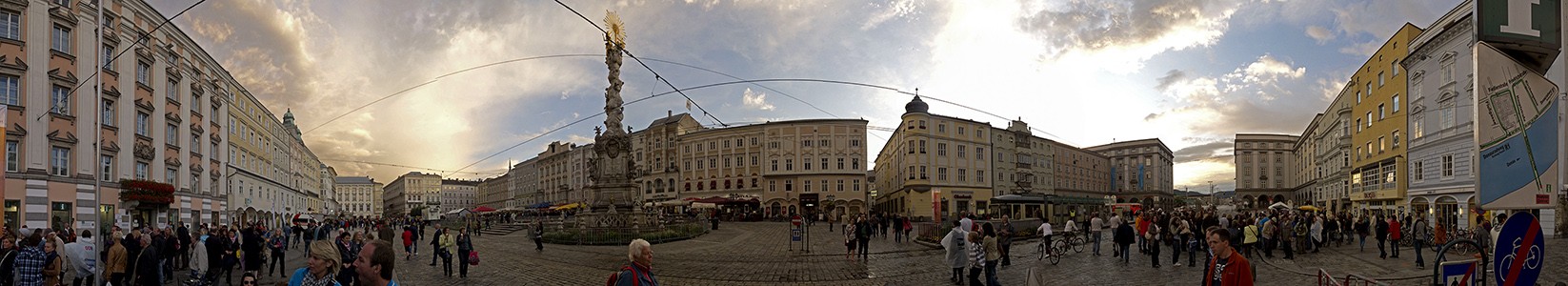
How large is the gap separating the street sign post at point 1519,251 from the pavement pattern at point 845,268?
9.71m

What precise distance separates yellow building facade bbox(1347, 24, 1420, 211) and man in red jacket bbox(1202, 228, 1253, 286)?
4175 centimetres

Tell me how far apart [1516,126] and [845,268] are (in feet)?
50.4

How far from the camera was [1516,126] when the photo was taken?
3.97 meters

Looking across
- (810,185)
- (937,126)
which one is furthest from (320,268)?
(810,185)

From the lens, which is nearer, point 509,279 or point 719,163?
point 509,279

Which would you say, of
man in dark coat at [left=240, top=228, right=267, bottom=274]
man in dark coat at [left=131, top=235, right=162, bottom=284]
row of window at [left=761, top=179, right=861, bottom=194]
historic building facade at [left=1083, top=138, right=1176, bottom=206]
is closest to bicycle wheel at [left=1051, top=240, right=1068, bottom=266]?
man in dark coat at [left=240, top=228, right=267, bottom=274]

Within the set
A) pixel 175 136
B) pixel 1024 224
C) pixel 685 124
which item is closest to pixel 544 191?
pixel 685 124

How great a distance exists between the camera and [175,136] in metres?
35.5

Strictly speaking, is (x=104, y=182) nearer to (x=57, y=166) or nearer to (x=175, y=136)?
(x=57, y=166)

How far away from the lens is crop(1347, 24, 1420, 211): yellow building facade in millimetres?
39031

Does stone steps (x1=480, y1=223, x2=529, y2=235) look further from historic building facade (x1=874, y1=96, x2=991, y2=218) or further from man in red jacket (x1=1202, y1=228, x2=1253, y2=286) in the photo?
man in red jacket (x1=1202, y1=228, x2=1253, y2=286)

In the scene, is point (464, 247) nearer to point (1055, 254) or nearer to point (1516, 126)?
point (1055, 254)

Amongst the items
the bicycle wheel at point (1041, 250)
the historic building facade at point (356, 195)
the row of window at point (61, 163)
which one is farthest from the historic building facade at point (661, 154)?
the historic building facade at point (356, 195)

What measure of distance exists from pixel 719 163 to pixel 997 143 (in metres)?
26.7
